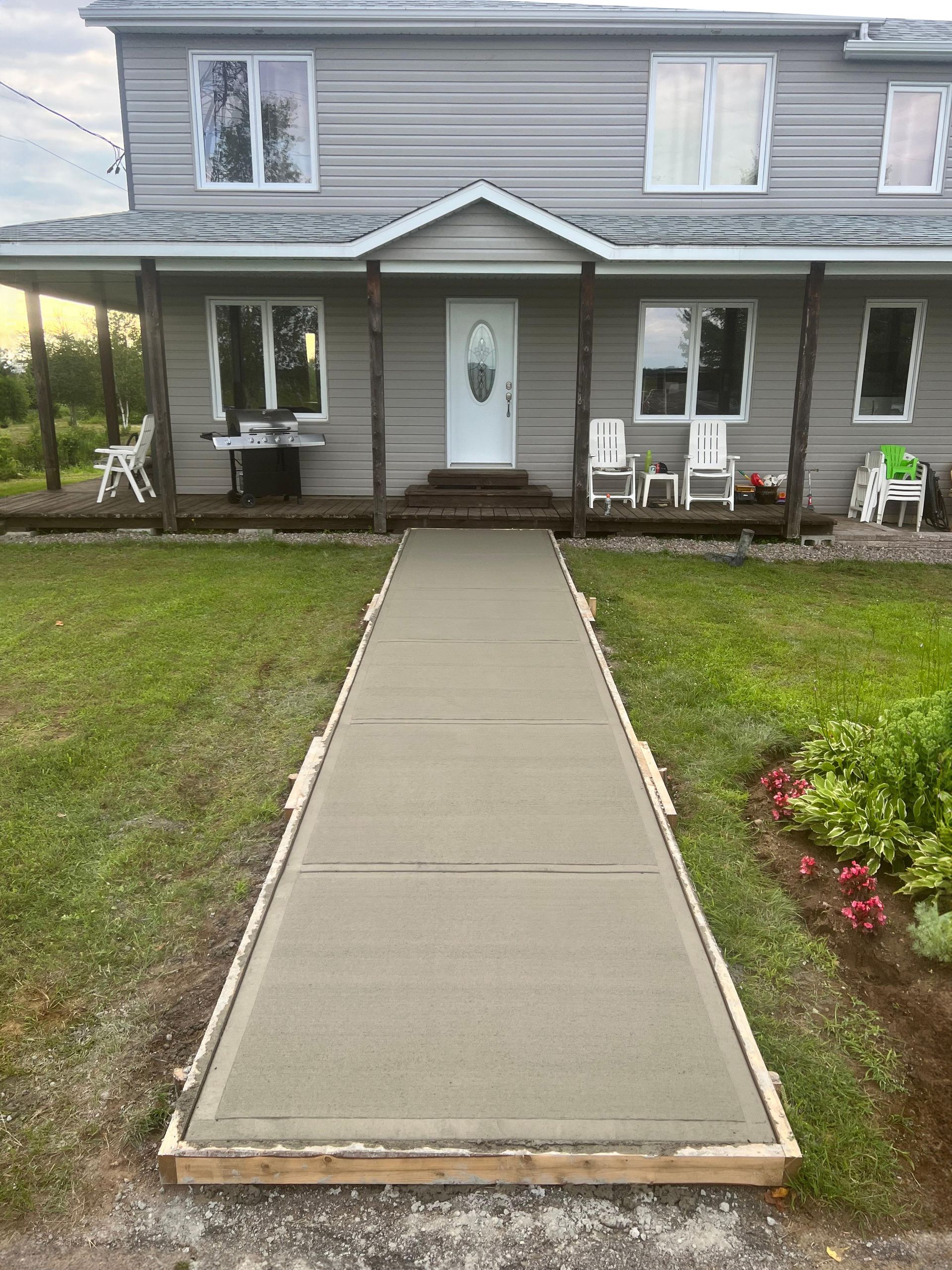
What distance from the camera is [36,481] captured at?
1434cm

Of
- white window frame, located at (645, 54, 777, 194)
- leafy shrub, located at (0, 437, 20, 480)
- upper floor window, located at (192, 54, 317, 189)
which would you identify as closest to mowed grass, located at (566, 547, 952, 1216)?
white window frame, located at (645, 54, 777, 194)

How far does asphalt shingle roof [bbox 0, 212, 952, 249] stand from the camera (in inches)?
343

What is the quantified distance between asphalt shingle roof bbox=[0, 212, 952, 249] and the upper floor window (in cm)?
52

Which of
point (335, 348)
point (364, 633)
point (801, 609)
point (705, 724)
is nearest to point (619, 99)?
point (335, 348)

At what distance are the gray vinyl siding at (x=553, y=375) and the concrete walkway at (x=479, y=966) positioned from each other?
7.21 metres

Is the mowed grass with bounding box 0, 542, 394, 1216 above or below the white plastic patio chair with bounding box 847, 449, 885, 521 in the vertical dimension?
below

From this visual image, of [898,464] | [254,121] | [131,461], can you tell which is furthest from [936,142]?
[131,461]

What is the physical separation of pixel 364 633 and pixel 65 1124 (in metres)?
3.85

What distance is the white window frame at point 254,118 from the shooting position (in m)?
10.4

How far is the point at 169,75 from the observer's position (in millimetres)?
10430

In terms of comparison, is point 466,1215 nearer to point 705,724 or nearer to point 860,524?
point 705,724

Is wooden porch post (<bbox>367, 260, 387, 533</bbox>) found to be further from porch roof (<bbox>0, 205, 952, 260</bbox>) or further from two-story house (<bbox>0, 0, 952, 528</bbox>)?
two-story house (<bbox>0, 0, 952, 528</bbox>)

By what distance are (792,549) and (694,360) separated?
2.95 metres

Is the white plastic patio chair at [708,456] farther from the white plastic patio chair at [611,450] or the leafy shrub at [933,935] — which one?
the leafy shrub at [933,935]
